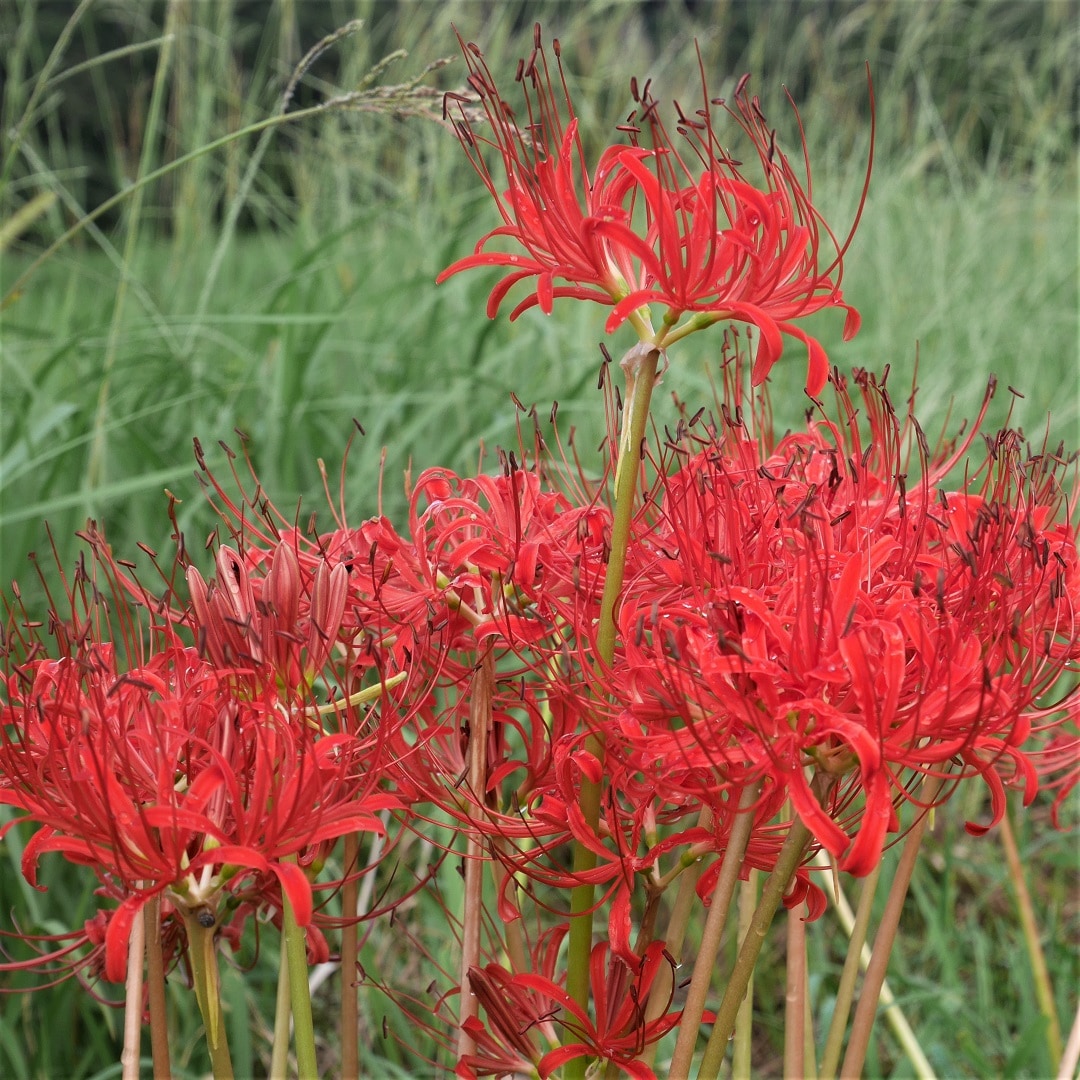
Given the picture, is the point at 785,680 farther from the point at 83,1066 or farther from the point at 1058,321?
the point at 1058,321

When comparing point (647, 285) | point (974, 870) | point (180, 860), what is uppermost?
point (647, 285)

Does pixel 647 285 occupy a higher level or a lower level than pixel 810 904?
higher

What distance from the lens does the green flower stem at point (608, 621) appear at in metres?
0.74

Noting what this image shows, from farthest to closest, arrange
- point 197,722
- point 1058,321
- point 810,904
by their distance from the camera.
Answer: point 1058,321, point 810,904, point 197,722

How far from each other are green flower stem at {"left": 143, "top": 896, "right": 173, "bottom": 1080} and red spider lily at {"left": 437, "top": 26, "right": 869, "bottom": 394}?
46 centimetres

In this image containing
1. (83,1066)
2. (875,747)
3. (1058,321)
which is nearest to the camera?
(875,747)

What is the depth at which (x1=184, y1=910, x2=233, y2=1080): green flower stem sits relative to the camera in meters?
0.73

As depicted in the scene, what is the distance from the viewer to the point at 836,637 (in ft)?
2.21

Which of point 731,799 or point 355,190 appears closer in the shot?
point 731,799

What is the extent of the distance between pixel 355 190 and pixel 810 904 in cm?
380

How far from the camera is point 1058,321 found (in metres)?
3.50

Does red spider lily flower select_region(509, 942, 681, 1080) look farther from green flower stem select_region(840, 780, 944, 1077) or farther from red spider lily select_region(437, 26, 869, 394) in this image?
red spider lily select_region(437, 26, 869, 394)

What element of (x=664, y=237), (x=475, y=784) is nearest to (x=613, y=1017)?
(x=475, y=784)

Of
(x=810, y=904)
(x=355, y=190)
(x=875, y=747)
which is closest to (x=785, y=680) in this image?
(x=875, y=747)
